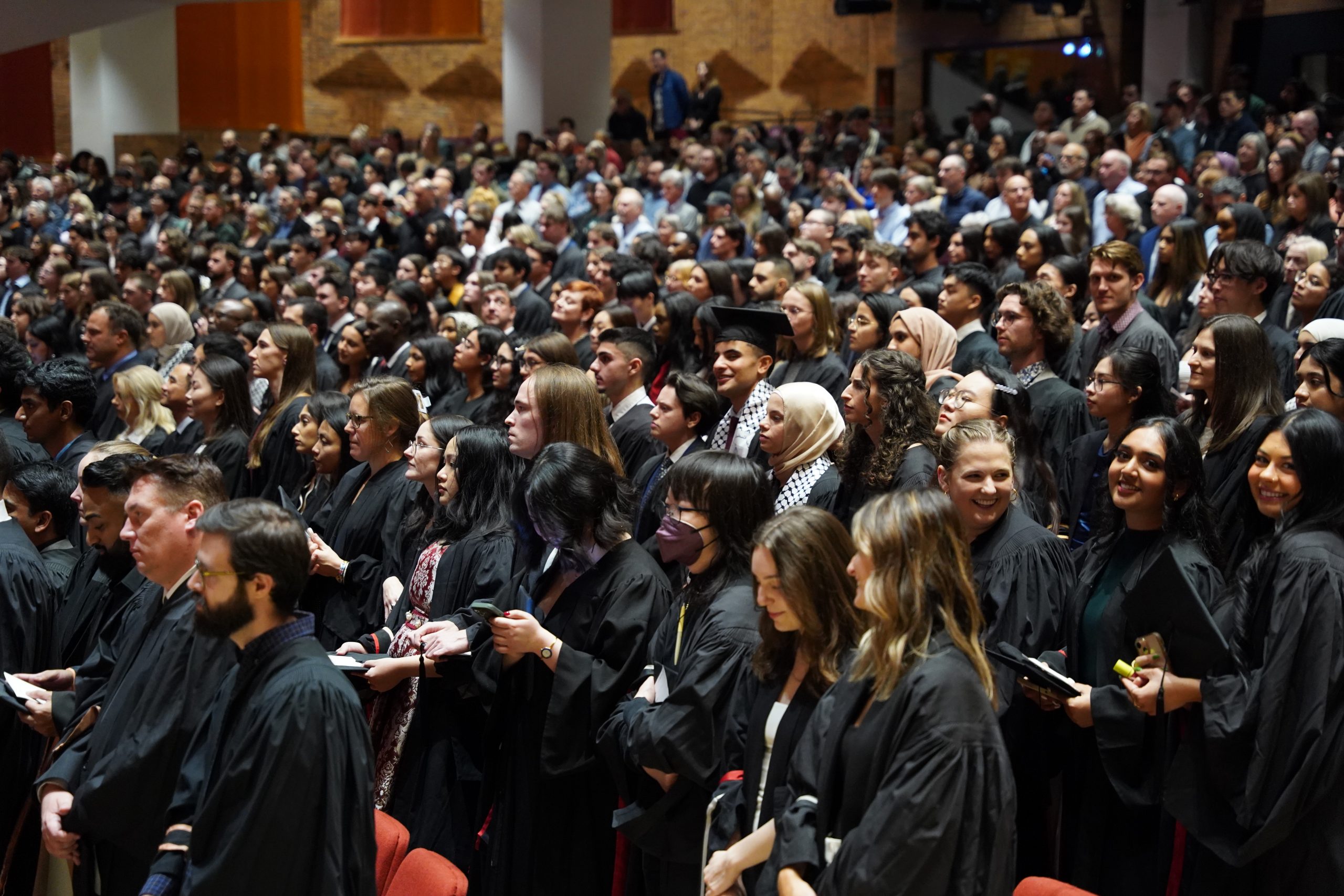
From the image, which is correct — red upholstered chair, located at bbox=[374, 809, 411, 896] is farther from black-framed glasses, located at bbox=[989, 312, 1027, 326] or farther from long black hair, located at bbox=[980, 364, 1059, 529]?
black-framed glasses, located at bbox=[989, 312, 1027, 326]

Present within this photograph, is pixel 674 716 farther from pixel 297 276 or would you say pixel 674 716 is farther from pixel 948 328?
pixel 297 276

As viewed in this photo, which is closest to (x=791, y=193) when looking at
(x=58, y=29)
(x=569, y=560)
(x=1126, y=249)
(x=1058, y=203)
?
(x=1058, y=203)

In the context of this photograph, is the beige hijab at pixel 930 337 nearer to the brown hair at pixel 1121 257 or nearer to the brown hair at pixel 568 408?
the brown hair at pixel 1121 257

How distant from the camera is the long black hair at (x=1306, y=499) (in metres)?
3.78

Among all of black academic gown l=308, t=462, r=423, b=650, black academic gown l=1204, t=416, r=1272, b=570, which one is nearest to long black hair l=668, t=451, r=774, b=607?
black academic gown l=1204, t=416, r=1272, b=570

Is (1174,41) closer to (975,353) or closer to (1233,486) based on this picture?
(975,353)

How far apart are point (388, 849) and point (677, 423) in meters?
2.49

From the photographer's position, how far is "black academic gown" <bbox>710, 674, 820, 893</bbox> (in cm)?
339

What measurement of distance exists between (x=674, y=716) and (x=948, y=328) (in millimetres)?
3383

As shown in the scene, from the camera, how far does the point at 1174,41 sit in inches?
706

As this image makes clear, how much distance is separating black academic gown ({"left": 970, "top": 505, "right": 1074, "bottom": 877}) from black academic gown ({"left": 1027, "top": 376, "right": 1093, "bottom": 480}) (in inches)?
70.6

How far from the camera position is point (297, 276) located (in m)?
11.3

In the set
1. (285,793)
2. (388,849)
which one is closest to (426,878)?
(388,849)

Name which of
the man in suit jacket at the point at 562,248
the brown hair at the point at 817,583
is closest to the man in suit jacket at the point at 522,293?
the man in suit jacket at the point at 562,248
